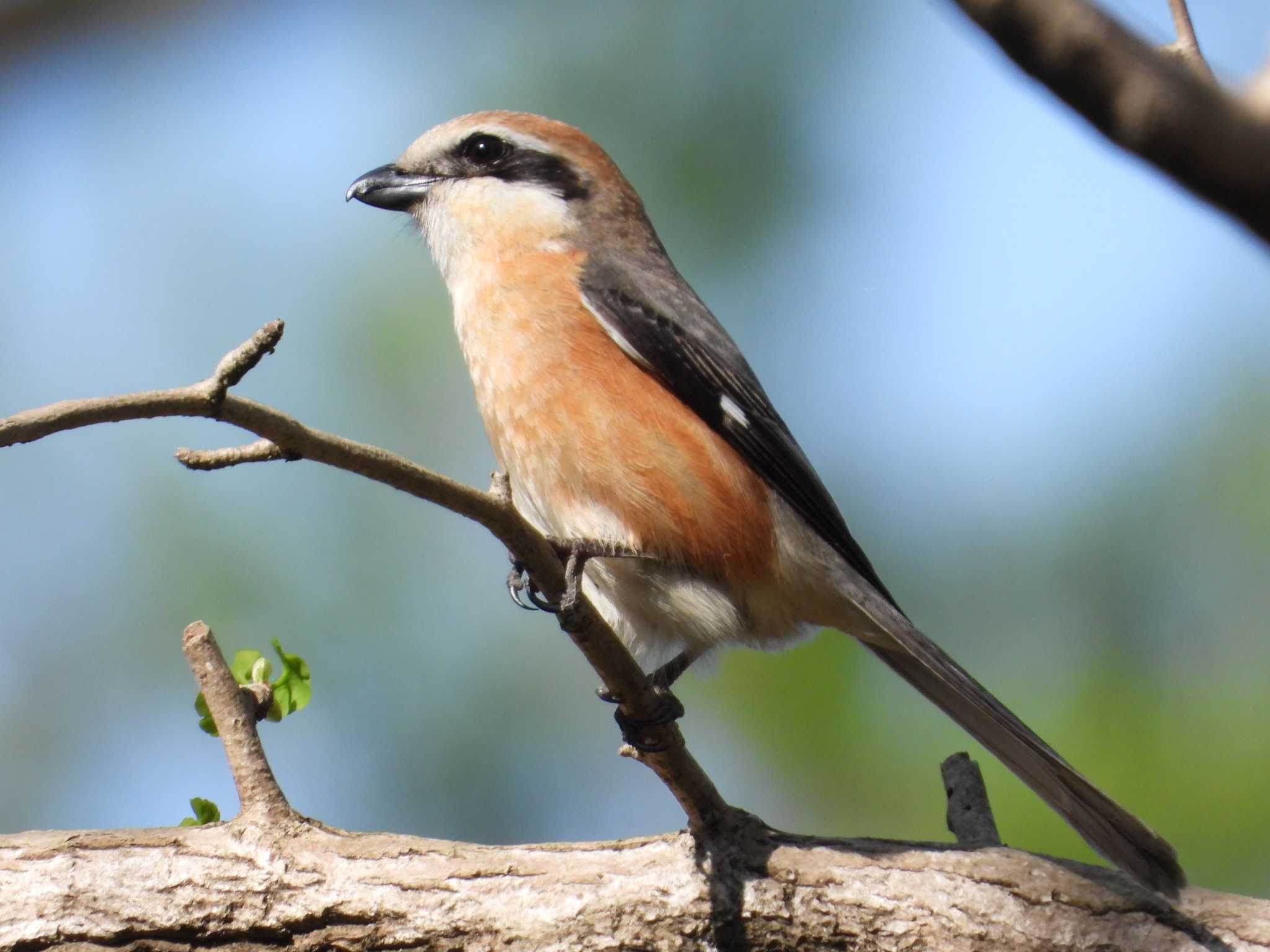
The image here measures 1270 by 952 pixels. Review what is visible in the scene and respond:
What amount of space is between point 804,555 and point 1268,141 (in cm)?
294

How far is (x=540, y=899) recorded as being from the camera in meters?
3.22

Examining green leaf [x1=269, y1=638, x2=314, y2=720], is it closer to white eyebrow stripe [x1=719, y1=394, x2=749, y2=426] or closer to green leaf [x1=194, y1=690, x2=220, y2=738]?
green leaf [x1=194, y1=690, x2=220, y2=738]

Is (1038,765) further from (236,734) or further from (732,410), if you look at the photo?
(236,734)

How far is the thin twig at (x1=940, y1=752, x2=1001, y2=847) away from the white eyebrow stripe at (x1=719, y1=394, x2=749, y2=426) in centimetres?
121

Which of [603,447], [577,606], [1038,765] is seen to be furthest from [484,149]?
[1038,765]

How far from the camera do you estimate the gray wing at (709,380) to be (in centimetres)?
408

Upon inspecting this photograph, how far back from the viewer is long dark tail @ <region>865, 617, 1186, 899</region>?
333cm

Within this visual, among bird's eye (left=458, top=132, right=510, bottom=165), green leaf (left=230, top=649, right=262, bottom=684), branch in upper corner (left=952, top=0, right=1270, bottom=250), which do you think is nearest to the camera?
branch in upper corner (left=952, top=0, right=1270, bottom=250)

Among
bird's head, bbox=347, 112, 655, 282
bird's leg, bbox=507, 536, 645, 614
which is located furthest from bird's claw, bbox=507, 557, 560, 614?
bird's head, bbox=347, 112, 655, 282

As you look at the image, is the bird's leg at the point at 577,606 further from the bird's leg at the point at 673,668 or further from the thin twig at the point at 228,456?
the thin twig at the point at 228,456

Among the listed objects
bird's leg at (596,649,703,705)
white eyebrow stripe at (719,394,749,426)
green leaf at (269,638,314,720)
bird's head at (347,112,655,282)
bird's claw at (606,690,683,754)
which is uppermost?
bird's head at (347,112,655,282)

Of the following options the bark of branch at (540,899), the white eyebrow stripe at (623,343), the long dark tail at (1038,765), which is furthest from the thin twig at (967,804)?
the white eyebrow stripe at (623,343)

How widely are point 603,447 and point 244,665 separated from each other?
1150 mm

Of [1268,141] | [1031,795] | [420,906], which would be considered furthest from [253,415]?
[1031,795]
